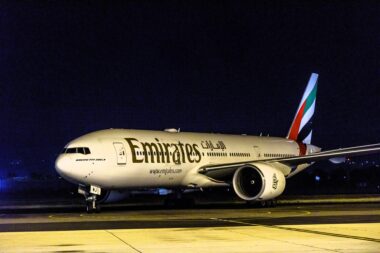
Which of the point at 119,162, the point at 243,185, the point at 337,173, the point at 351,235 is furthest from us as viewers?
the point at 337,173

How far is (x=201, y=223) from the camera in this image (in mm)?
19359

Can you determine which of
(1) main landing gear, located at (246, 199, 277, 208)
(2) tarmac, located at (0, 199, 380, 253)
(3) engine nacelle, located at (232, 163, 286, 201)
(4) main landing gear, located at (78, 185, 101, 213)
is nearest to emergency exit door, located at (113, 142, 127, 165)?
(4) main landing gear, located at (78, 185, 101, 213)

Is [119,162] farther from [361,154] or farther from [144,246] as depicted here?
[144,246]

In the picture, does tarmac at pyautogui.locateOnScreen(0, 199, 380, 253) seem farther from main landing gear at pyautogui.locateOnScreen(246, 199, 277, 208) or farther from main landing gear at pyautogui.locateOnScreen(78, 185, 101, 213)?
main landing gear at pyautogui.locateOnScreen(246, 199, 277, 208)

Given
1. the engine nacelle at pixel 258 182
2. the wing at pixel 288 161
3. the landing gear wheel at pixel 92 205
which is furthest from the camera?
the wing at pixel 288 161

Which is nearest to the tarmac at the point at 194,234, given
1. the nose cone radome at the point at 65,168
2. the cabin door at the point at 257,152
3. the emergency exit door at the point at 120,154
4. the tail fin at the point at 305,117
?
the nose cone radome at the point at 65,168

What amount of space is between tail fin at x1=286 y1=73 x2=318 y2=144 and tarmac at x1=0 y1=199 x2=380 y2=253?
18248 millimetres

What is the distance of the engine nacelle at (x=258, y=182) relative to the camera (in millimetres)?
28359

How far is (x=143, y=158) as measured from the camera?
91.3 ft

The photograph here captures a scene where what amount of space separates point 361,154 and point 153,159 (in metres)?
8.77

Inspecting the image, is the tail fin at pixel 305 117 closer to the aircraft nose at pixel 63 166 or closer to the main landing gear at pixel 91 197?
the main landing gear at pixel 91 197

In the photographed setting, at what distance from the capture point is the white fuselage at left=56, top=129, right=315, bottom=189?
2633 centimetres

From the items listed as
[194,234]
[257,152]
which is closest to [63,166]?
[194,234]

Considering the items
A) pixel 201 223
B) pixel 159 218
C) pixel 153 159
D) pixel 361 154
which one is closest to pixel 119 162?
pixel 153 159
